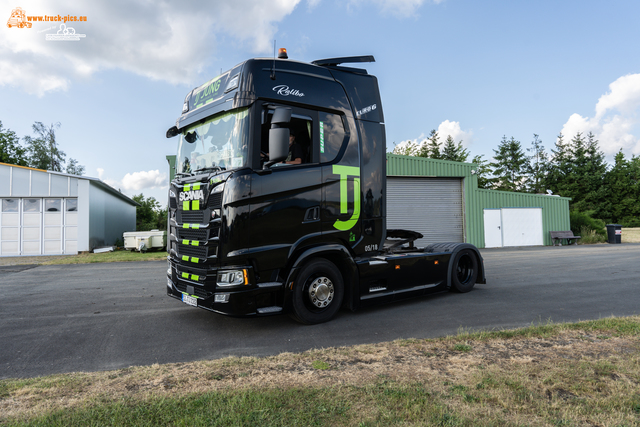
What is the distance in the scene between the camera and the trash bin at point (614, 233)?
22.5 metres

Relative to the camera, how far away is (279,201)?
179 inches

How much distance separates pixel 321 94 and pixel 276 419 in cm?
404

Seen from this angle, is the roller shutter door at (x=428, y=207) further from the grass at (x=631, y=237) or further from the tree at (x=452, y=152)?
the tree at (x=452, y=152)

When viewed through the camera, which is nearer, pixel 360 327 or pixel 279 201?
pixel 279 201

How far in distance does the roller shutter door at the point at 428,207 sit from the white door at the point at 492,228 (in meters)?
1.70

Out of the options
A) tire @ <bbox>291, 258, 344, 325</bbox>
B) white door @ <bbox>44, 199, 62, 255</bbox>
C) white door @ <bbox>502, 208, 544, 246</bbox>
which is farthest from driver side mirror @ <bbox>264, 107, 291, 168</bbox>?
white door @ <bbox>502, 208, 544, 246</bbox>

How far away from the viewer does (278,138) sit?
4305 millimetres

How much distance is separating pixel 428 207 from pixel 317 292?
1565 cm

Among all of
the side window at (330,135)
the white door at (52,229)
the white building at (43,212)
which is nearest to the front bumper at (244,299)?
the side window at (330,135)

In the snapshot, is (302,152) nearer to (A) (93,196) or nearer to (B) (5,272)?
(B) (5,272)

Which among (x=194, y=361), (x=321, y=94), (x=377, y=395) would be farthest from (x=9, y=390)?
(x=321, y=94)

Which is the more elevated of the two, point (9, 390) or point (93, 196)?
point (93, 196)

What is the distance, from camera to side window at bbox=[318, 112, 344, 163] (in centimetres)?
505

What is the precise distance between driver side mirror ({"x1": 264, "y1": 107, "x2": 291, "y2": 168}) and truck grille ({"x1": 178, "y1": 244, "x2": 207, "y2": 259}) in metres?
1.38
